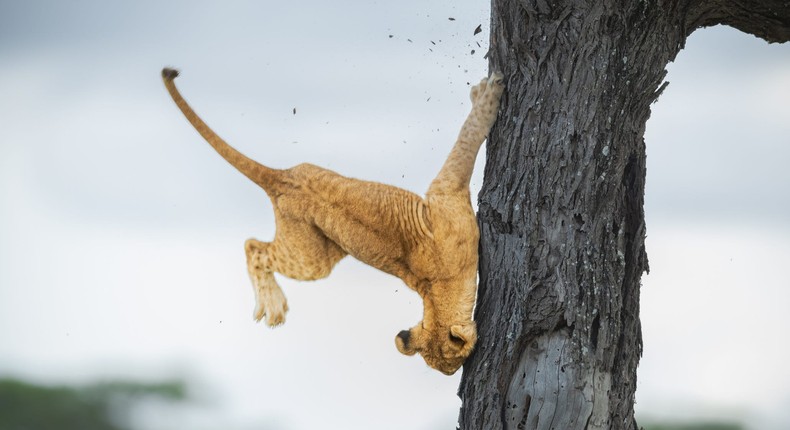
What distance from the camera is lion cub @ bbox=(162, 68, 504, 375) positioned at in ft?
20.3

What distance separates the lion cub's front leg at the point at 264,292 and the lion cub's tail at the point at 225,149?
592 mm

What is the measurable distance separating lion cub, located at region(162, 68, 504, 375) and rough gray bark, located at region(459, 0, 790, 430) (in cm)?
15

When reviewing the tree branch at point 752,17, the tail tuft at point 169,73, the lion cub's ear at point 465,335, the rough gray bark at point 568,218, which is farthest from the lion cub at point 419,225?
the tree branch at point 752,17

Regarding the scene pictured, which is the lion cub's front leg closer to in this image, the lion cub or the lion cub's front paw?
the lion cub's front paw

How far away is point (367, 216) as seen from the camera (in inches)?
244

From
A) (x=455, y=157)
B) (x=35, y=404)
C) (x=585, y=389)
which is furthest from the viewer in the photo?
(x=35, y=404)

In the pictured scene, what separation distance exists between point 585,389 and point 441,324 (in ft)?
3.13

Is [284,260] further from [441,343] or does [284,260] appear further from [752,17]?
[752,17]

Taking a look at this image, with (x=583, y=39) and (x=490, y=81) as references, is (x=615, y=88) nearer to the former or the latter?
(x=583, y=39)

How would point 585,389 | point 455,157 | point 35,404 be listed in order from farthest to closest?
point 35,404 → point 455,157 → point 585,389

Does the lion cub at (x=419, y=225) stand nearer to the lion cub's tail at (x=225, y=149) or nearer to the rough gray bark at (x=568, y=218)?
the lion cub's tail at (x=225, y=149)

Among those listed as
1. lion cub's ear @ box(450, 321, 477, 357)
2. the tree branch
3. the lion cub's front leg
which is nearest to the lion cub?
lion cub's ear @ box(450, 321, 477, 357)

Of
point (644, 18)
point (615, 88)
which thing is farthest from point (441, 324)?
point (644, 18)

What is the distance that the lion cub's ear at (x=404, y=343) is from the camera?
626 centimetres
